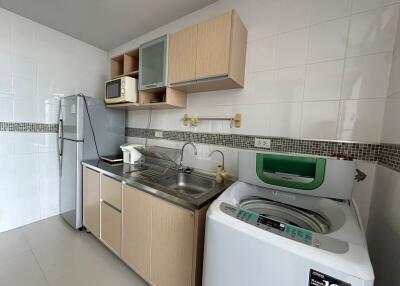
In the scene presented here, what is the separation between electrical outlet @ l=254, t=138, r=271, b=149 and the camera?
54.0 inches

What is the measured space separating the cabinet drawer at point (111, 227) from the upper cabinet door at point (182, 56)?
1.31 meters

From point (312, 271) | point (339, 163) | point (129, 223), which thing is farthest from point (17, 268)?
point (339, 163)

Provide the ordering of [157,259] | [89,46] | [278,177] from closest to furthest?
[278,177] < [157,259] < [89,46]

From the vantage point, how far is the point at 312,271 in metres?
0.54

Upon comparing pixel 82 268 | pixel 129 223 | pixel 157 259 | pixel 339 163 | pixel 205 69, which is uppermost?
pixel 205 69

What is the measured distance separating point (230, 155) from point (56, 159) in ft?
7.53

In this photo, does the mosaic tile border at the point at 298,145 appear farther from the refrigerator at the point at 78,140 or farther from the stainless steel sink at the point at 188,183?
the refrigerator at the point at 78,140

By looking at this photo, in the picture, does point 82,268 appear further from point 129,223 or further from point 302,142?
point 302,142

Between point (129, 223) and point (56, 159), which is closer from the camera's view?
point (129, 223)

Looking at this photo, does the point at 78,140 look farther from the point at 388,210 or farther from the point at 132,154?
the point at 388,210

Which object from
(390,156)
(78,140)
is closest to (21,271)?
(78,140)

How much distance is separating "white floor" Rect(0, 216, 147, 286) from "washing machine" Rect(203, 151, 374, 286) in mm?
1139

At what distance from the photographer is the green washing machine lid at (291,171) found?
90 centimetres

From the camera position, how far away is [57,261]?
1561 millimetres
